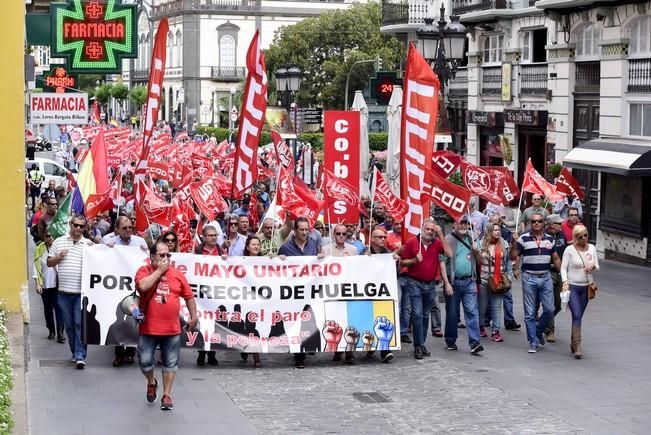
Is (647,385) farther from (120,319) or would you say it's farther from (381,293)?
(120,319)

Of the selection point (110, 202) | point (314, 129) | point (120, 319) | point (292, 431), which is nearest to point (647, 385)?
point (292, 431)

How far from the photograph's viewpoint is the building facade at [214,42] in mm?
84875

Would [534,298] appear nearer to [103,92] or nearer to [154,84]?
[154,84]

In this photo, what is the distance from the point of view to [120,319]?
13.4 metres

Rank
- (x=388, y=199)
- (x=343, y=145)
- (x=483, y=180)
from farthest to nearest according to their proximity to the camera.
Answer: (x=483, y=180) < (x=343, y=145) < (x=388, y=199)

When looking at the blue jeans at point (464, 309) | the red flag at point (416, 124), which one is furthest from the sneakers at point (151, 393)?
the blue jeans at point (464, 309)

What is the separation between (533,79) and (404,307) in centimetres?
1793

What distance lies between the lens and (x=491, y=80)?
34406 mm

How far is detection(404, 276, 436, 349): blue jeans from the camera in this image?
13992mm

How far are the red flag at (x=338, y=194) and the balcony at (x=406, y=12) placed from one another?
76.1 ft

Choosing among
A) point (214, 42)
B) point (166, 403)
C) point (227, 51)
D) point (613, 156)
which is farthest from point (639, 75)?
point (214, 42)

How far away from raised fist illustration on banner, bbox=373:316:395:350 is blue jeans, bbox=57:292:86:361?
3.14 m

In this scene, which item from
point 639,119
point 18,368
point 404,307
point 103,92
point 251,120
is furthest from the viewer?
point 103,92

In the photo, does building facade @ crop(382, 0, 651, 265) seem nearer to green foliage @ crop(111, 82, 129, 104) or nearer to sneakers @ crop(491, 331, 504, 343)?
sneakers @ crop(491, 331, 504, 343)
